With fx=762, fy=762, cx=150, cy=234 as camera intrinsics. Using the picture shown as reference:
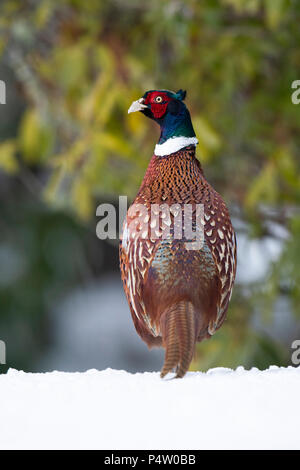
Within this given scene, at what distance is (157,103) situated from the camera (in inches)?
86.9

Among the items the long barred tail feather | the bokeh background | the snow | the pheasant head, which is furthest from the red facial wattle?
the bokeh background

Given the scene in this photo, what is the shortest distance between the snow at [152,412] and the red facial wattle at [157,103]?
0.79 meters

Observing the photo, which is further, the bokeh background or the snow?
the bokeh background

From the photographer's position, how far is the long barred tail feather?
209 centimetres

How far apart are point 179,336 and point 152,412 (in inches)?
9.2

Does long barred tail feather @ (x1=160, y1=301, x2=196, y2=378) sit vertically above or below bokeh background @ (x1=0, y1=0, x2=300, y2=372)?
below

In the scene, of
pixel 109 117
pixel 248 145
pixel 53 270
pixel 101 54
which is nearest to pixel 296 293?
pixel 248 145

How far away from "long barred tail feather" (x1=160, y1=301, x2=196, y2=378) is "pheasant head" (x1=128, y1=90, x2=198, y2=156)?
0.47 metres

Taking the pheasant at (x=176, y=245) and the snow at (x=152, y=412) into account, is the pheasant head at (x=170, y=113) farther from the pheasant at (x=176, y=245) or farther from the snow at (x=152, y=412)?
the snow at (x=152, y=412)

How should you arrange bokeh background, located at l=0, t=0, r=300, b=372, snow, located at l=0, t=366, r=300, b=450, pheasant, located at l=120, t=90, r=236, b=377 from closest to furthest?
snow, located at l=0, t=366, r=300, b=450 < pheasant, located at l=120, t=90, r=236, b=377 < bokeh background, located at l=0, t=0, r=300, b=372

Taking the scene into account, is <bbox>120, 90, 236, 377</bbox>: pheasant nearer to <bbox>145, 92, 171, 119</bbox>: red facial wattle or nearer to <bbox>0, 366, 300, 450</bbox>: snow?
<bbox>145, 92, 171, 119</bbox>: red facial wattle

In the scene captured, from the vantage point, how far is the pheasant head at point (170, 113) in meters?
2.20

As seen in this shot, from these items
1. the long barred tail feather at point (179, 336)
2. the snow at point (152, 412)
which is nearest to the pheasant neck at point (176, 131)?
the long barred tail feather at point (179, 336)

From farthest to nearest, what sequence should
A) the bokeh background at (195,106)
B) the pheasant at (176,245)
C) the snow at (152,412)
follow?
the bokeh background at (195,106) < the pheasant at (176,245) < the snow at (152,412)
